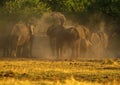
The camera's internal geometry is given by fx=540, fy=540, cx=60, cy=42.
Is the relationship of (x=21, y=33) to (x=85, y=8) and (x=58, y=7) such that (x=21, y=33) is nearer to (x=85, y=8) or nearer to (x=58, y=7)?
(x=58, y=7)

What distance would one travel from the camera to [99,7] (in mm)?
79625

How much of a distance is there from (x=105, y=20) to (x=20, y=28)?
24203 mm

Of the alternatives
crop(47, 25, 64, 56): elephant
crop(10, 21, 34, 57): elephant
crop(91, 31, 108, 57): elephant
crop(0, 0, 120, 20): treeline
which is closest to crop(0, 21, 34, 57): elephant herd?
crop(10, 21, 34, 57): elephant

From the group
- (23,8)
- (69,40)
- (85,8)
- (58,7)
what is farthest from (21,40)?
(85,8)

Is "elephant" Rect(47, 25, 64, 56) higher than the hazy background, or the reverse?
the hazy background

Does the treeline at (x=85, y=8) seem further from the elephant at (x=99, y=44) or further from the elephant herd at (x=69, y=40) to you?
the elephant herd at (x=69, y=40)

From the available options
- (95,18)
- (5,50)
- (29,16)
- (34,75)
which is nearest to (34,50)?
(5,50)

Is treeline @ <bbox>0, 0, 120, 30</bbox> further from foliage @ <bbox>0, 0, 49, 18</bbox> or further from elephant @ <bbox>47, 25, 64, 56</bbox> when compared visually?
elephant @ <bbox>47, 25, 64, 56</bbox>

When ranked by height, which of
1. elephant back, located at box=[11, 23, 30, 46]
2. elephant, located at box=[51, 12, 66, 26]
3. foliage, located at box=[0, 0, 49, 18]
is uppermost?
foliage, located at box=[0, 0, 49, 18]

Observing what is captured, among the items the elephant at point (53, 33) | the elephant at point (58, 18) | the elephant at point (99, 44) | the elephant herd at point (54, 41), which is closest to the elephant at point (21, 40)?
the elephant herd at point (54, 41)

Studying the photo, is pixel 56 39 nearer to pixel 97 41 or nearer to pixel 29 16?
pixel 97 41

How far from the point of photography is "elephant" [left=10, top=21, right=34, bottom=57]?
58.1 m

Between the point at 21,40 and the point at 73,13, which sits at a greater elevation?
the point at 73,13

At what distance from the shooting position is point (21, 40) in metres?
59.1
